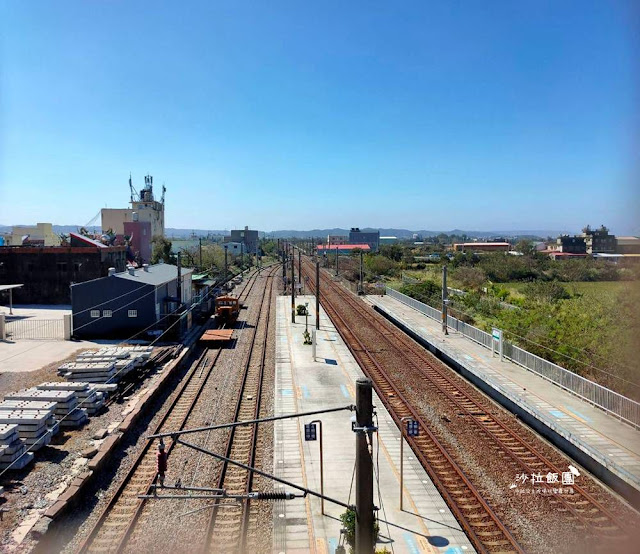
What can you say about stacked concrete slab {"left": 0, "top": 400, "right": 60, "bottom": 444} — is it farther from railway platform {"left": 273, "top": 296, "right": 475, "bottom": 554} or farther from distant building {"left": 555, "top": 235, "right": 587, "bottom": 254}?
distant building {"left": 555, "top": 235, "right": 587, "bottom": 254}

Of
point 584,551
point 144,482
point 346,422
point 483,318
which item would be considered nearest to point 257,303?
point 483,318

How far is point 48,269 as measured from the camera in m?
35.7

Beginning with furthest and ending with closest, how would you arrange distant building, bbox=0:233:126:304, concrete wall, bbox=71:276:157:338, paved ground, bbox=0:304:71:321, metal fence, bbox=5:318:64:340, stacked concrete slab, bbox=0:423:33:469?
distant building, bbox=0:233:126:304, paved ground, bbox=0:304:71:321, concrete wall, bbox=71:276:157:338, metal fence, bbox=5:318:64:340, stacked concrete slab, bbox=0:423:33:469

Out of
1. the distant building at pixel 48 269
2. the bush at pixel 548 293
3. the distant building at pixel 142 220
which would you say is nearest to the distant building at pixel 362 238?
the distant building at pixel 142 220

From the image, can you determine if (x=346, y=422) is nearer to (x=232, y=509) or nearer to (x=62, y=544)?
(x=232, y=509)

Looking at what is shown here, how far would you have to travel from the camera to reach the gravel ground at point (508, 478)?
846 cm

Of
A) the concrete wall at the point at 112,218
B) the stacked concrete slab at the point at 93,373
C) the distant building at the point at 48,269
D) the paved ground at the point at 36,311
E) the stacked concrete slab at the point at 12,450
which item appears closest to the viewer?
the stacked concrete slab at the point at 12,450

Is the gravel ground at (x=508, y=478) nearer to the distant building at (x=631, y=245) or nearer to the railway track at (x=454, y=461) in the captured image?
the railway track at (x=454, y=461)

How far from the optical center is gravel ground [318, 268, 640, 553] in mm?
8461

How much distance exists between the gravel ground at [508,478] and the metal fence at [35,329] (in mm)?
17295

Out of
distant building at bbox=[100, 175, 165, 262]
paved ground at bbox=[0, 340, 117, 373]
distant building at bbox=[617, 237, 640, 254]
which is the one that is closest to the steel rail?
distant building at bbox=[617, 237, 640, 254]

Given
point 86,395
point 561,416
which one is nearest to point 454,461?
point 561,416

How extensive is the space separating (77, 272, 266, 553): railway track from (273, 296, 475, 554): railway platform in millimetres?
2488

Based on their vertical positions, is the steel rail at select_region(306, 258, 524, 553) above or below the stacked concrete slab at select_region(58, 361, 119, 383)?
below
